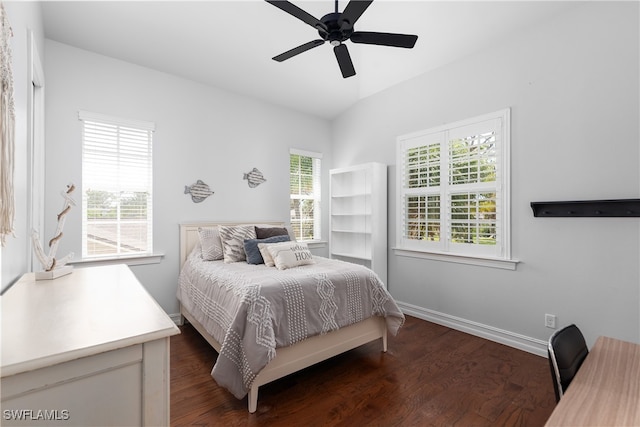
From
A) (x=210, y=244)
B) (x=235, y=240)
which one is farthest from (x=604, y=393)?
(x=210, y=244)

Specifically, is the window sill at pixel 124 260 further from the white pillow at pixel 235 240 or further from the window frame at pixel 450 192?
the window frame at pixel 450 192

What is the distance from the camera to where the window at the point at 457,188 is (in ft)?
9.73

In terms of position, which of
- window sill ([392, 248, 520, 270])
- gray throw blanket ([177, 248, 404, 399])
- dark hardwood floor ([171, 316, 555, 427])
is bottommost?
dark hardwood floor ([171, 316, 555, 427])

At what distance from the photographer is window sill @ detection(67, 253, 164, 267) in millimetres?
2885

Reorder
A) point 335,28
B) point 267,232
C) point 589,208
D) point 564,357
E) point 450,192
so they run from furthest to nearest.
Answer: point 267,232, point 450,192, point 589,208, point 335,28, point 564,357

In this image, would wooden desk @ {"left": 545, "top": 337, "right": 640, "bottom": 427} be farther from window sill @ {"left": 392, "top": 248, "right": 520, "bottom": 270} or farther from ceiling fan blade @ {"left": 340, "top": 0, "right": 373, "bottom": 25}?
ceiling fan blade @ {"left": 340, "top": 0, "right": 373, "bottom": 25}

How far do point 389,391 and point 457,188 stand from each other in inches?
85.3

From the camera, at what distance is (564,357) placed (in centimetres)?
113

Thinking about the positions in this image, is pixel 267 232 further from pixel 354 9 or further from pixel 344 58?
pixel 354 9

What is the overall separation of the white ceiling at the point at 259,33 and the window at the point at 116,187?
2.48 ft

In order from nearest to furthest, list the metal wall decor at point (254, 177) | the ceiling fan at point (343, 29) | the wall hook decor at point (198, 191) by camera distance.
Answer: the ceiling fan at point (343, 29) → the wall hook decor at point (198, 191) → the metal wall decor at point (254, 177)

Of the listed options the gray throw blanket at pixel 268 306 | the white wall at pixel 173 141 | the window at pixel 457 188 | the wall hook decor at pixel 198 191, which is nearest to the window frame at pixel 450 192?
Answer: the window at pixel 457 188

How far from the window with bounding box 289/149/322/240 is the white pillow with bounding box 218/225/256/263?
124 cm

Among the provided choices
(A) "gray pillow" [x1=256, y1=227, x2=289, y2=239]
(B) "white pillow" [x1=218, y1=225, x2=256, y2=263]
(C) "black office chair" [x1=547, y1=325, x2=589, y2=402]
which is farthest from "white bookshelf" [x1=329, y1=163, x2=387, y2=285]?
(C) "black office chair" [x1=547, y1=325, x2=589, y2=402]
